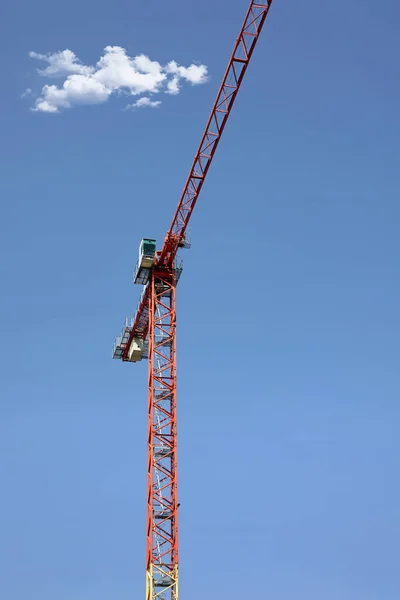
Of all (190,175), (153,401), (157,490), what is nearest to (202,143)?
(190,175)

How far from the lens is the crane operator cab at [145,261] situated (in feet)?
248

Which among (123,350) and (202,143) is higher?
(202,143)

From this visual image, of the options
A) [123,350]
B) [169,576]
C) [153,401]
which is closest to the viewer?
[169,576]

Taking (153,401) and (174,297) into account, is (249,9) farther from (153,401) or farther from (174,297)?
(153,401)

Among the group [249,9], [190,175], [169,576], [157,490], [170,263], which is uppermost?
[249,9]

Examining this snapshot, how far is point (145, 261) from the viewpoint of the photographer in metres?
75.5

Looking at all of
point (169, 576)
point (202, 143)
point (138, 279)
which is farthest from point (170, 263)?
point (169, 576)

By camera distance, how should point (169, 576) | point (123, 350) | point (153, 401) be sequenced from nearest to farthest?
1. point (169, 576)
2. point (153, 401)
3. point (123, 350)

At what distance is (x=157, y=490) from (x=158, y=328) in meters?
11.3

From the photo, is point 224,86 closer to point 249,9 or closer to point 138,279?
point 249,9

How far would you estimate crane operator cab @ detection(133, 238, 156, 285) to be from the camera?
75562 millimetres

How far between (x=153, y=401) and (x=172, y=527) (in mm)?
8381

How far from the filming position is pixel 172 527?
225 ft

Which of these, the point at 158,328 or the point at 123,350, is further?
the point at 123,350
